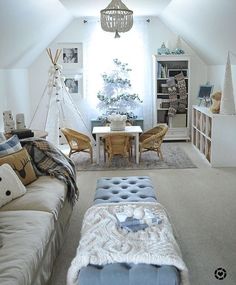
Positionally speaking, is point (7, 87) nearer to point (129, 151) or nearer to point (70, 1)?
point (70, 1)

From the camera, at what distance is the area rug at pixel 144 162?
540 cm

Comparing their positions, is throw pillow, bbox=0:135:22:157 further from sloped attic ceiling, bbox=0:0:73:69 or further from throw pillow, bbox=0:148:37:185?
sloped attic ceiling, bbox=0:0:73:69

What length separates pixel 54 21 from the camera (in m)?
5.75

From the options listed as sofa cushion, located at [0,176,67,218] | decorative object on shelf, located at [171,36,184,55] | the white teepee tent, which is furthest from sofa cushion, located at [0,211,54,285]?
decorative object on shelf, located at [171,36,184,55]

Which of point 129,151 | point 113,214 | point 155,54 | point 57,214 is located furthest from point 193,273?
point 155,54

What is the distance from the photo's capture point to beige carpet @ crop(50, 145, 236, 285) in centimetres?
262

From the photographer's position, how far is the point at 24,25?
4469mm

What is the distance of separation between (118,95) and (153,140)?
6.47 feet

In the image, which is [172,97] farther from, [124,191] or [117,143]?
[124,191]

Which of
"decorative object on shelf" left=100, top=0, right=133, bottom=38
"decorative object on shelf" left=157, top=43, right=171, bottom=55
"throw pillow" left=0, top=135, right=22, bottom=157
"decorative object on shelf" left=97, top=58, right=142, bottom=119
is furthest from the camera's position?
"decorative object on shelf" left=97, top=58, right=142, bottom=119

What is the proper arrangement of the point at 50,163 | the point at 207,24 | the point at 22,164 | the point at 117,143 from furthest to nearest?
the point at 117,143
the point at 207,24
the point at 50,163
the point at 22,164

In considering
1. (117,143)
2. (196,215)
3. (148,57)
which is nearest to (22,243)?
(196,215)

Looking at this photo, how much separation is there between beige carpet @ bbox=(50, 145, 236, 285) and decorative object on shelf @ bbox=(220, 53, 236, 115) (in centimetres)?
88

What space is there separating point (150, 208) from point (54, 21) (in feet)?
13.9
